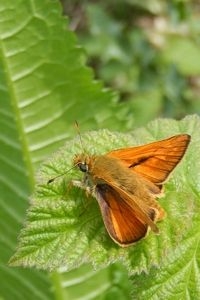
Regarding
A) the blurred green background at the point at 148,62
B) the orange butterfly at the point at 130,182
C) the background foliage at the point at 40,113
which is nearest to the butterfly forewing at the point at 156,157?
the orange butterfly at the point at 130,182

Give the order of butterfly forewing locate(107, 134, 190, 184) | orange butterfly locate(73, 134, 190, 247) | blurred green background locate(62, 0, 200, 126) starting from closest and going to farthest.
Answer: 1. orange butterfly locate(73, 134, 190, 247)
2. butterfly forewing locate(107, 134, 190, 184)
3. blurred green background locate(62, 0, 200, 126)

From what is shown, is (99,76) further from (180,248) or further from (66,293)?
(180,248)

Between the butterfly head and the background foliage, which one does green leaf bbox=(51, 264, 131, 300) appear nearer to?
the background foliage

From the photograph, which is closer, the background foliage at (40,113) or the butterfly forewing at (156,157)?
the butterfly forewing at (156,157)

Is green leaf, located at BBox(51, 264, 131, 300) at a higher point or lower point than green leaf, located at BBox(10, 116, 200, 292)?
lower

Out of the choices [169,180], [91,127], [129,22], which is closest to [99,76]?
[129,22]

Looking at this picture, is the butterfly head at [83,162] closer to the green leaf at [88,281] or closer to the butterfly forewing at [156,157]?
the butterfly forewing at [156,157]

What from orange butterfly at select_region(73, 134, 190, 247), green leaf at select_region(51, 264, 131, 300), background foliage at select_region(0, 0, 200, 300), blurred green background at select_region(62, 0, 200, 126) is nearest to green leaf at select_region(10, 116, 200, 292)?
orange butterfly at select_region(73, 134, 190, 247)
